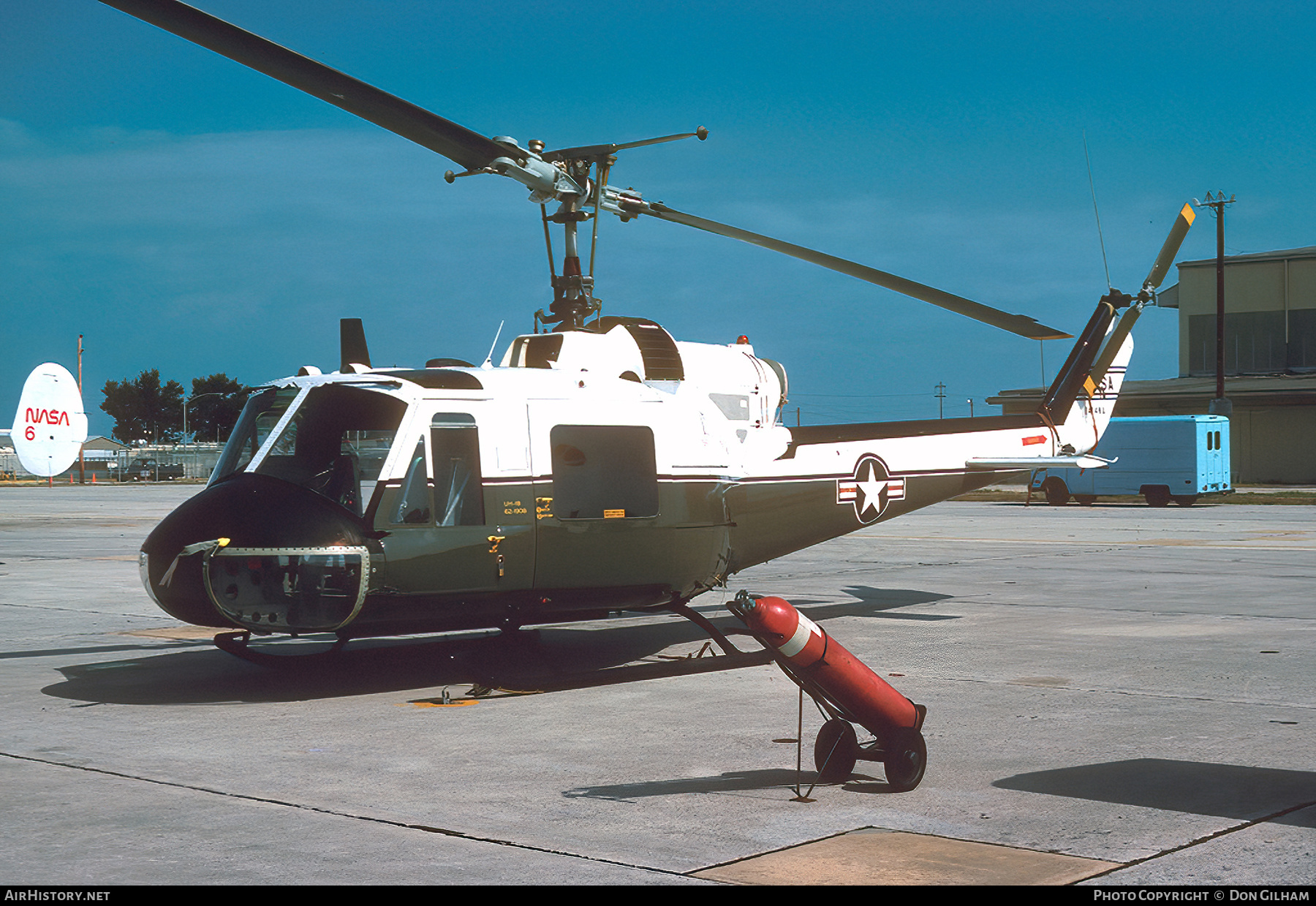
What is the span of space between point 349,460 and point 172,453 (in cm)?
8958

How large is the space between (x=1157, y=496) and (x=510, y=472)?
110 ft

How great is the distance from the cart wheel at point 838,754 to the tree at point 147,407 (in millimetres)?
136938

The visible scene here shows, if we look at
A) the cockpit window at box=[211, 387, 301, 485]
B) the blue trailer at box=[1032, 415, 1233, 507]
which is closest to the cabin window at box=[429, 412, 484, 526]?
the cockpit window at box=[211, 387, 301, 485]

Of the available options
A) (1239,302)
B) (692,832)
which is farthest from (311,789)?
(1239,302)

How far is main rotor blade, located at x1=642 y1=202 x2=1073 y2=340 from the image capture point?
11875 millimetres

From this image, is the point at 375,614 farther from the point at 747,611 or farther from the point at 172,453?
the point at 172,453

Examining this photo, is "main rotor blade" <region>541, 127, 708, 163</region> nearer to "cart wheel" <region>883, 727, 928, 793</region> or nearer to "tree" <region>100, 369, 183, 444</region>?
"cart wheel" <region>883, 727, 928, 793</region>

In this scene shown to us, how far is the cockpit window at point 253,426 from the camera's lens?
962 centimetres

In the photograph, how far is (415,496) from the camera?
370 inches

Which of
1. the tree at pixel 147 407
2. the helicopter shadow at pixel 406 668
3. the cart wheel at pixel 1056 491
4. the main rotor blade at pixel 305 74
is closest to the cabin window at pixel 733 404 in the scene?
the helicopter shadow at pixel 406 668

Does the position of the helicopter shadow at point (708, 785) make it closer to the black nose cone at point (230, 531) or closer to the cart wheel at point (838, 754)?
the cart wheel at point (838, 754)

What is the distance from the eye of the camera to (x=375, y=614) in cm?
921

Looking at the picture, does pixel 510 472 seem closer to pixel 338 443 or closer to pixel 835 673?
pixel 338 443

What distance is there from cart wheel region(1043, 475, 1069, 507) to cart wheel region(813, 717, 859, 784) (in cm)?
3569
